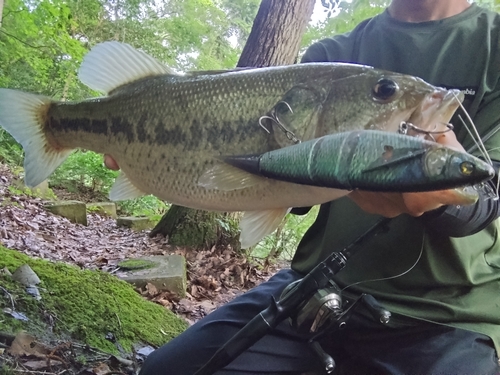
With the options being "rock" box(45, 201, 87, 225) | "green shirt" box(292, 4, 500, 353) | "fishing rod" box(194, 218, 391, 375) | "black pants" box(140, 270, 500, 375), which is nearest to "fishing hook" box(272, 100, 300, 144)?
"fishing rod" box(194, 218, 391, 375)

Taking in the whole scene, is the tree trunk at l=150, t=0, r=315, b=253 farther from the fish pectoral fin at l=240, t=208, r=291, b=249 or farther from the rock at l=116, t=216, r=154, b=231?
the fish pectoral fin at l=240, t=208, r=291, b=249

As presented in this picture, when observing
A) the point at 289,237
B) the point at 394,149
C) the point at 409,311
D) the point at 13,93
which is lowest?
the point at 289,237

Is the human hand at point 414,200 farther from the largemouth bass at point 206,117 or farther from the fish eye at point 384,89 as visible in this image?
the fish eye at point 384,89

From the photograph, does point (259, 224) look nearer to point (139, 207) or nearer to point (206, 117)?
point (206, 117)

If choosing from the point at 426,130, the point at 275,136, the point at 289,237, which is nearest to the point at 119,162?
the point at 275,136

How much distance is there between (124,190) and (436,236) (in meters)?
1.39

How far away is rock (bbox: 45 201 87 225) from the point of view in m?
8.07

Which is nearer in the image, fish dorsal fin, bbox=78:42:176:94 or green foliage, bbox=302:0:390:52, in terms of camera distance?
fish dorsal fin, bbox=78:42:176:94

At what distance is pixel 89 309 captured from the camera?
2.83 m

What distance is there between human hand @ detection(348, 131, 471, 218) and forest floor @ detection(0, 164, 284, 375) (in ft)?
9.33

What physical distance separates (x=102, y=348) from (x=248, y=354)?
34.7 inches

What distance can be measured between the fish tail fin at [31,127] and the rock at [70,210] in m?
6.35

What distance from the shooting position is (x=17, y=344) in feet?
7.30

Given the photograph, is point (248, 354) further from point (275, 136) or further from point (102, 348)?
point (275, 136)
